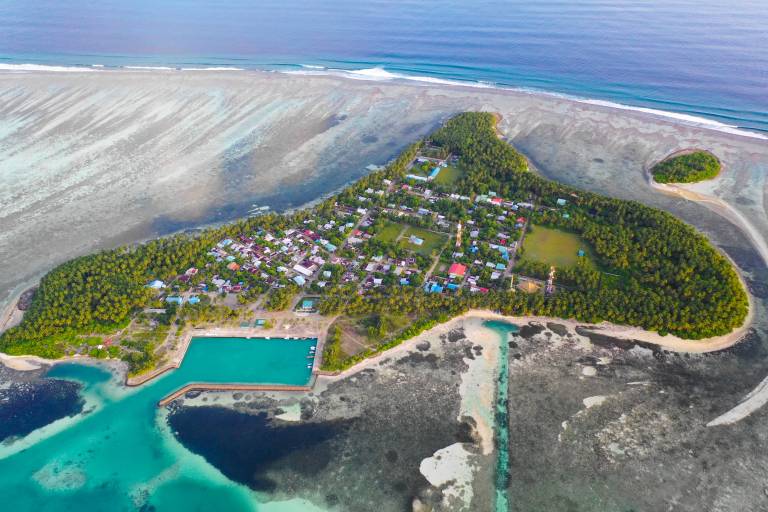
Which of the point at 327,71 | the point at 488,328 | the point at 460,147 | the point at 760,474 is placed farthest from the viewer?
the point at 327,71

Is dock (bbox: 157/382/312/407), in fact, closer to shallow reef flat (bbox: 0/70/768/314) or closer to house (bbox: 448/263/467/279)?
house (bbox: 448/263/467/279)

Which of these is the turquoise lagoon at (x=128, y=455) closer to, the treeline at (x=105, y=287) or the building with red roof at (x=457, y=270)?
the treeline at (x=105, y=287)

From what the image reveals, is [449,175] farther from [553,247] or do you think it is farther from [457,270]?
[457,270]

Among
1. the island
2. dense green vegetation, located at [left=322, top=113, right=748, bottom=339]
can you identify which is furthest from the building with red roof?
dense green vegetation, located at [left=322, top=113, right=748, bottom=339]

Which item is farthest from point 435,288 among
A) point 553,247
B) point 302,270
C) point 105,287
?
point 105,287

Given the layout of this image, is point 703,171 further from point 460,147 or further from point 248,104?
point 248,104

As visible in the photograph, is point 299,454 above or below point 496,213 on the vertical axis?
below

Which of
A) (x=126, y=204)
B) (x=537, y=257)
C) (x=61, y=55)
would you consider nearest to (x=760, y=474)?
(x=537, y=257)
